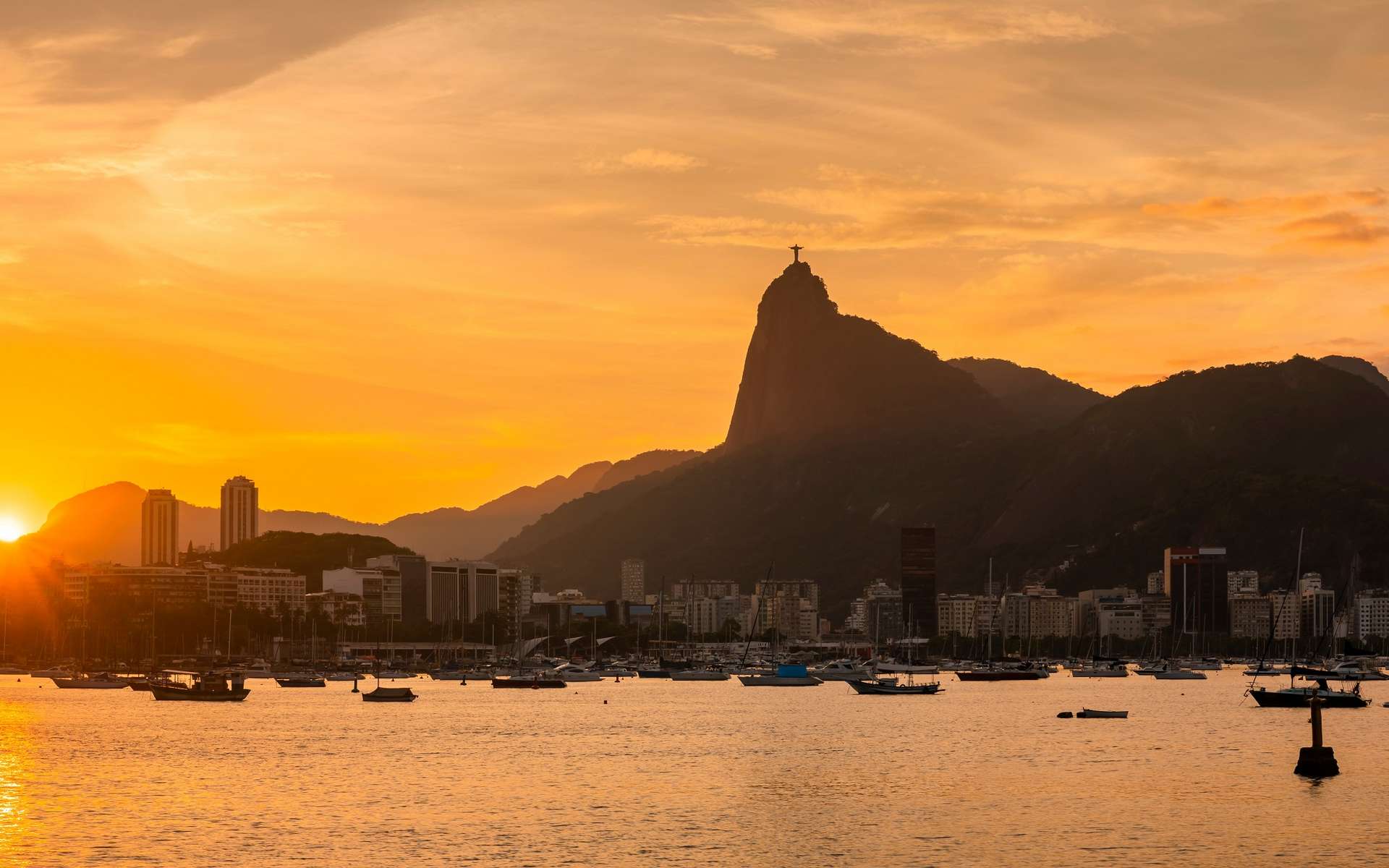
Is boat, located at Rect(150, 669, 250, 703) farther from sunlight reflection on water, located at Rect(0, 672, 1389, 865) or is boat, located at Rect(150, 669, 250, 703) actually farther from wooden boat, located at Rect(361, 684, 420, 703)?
sunlight reflection on water, located at Rect(0, 672, 1389, 865)

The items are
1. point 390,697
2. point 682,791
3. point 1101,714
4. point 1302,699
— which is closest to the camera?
point 682,791

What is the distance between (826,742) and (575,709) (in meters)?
53.2

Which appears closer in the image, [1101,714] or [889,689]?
[1101,714]

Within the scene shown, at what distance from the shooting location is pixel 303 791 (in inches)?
3455

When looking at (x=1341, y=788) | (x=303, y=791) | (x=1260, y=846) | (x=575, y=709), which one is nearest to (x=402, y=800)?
(x=303, y=791)

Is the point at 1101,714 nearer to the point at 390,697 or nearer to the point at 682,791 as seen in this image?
the point at 682,791

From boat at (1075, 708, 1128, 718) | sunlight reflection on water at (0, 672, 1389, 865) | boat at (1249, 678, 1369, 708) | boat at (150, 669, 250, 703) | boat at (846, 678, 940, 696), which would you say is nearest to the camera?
sunlight reflection on water at (0, 672, 1389, 865)

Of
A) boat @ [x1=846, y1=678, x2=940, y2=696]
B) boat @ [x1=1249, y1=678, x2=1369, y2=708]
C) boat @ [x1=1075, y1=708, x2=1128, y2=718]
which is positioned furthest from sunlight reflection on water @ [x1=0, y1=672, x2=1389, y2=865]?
boat @ [x1=846, y1=678, x2=940, y2=696]

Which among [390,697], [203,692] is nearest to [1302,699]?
[390,697]

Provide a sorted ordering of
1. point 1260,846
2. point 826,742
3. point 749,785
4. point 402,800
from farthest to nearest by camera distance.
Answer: point 826,742, point 749,785, point 402,800, point 1260,846

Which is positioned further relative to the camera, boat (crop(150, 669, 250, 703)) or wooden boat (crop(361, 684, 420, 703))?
wooden boat (crop(361, 684, 420, 703))

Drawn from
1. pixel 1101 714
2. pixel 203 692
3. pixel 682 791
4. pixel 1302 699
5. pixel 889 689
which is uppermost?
pixel 682 791

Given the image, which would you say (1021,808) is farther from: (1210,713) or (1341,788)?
(1210,713)

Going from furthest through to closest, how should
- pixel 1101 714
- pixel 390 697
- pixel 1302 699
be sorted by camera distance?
pixel 390 697
pixel 1302 699
pixel 1101 714
